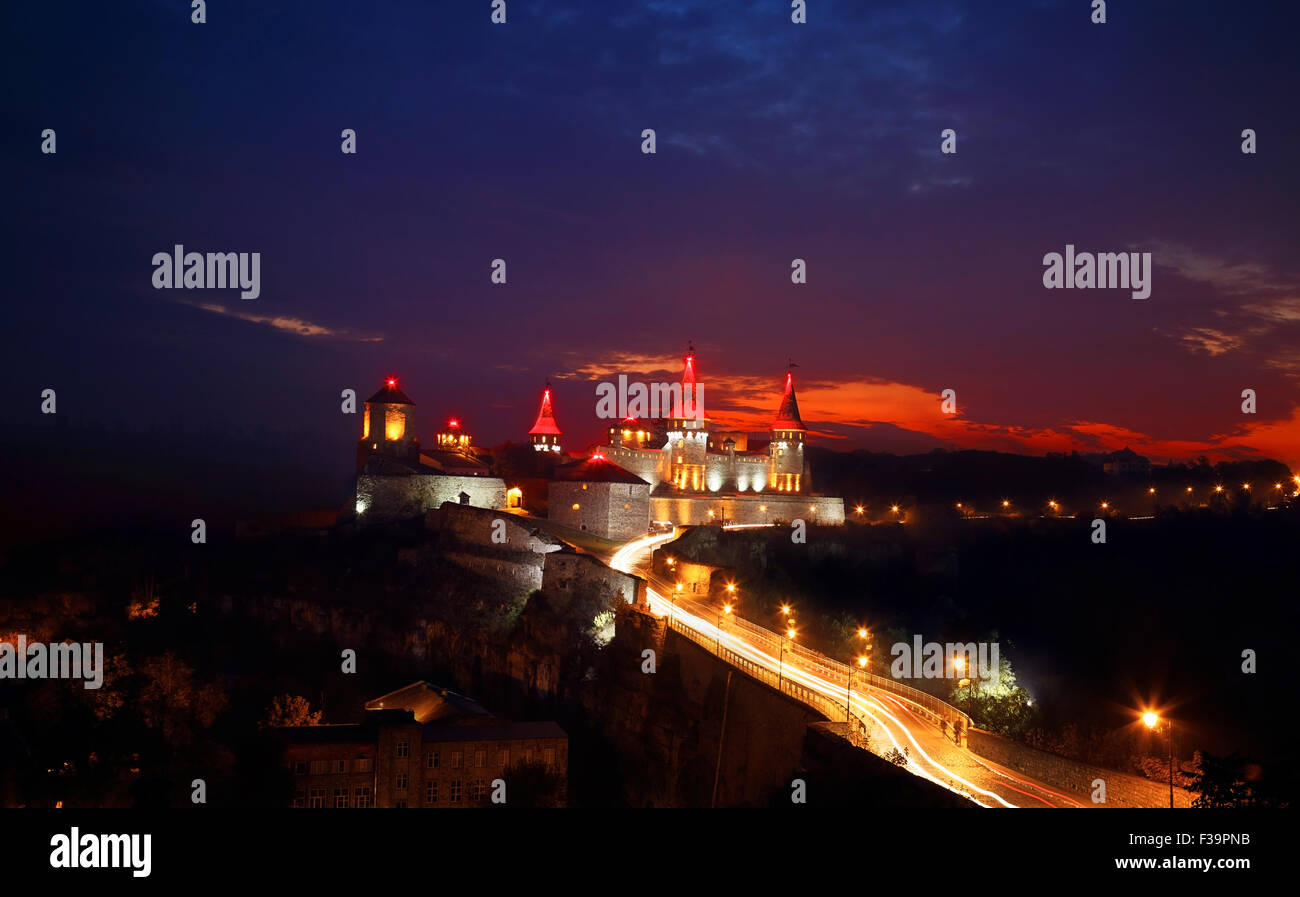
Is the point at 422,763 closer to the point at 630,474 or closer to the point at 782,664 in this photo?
the point at 782,664

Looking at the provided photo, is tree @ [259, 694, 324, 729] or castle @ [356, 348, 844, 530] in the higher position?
castle @ [356, 348, 844, 530]

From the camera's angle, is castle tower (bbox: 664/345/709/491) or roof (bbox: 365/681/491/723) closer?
roof (bbox: 365/681/491/723)

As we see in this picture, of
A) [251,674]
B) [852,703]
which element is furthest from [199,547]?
[852,703]
